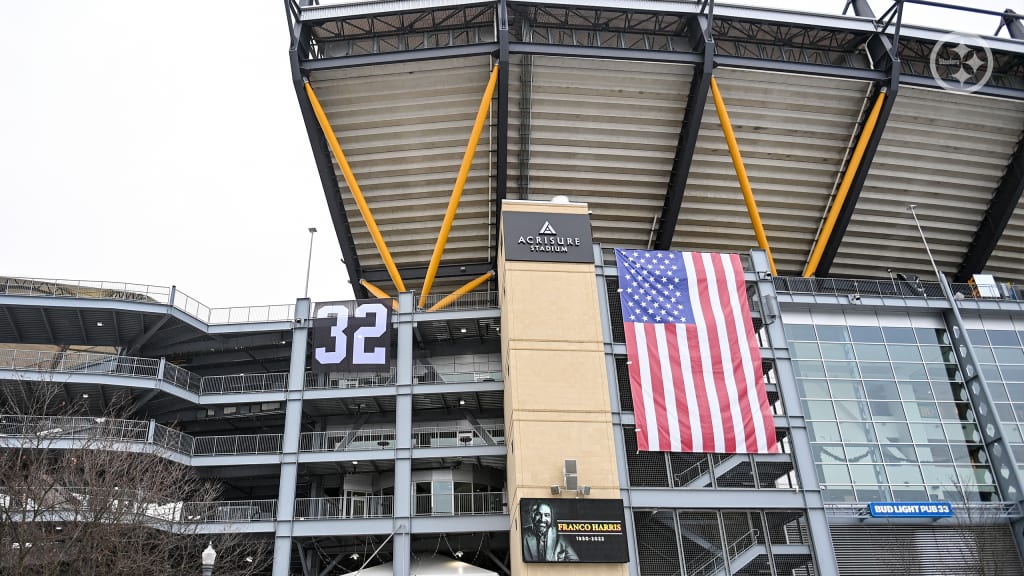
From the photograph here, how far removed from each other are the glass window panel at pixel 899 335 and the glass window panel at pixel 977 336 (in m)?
2.79

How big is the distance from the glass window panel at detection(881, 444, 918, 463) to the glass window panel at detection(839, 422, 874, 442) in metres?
0.72

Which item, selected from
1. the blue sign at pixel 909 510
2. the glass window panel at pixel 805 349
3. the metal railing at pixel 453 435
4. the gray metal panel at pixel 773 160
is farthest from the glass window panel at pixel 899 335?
the metal railing at pixel 453 435

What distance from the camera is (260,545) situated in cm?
3281

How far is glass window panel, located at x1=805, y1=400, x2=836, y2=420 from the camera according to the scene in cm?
3300

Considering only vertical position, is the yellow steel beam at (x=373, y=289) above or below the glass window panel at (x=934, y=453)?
above

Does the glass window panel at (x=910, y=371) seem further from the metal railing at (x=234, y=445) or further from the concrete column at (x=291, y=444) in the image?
the metal railing at (x=234, y=445)

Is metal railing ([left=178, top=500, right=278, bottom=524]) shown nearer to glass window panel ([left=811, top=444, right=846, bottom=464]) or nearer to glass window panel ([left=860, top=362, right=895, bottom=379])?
glass window panel ([left=811, top=444, right=846, bottom=464])

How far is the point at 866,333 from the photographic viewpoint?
35.8 meters

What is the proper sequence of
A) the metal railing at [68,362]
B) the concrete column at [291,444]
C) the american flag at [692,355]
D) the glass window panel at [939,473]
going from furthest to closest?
the metal railing at [68,362], the glass window panel at [939,473], the concrete column at [291,444], the american flag at [692,355]

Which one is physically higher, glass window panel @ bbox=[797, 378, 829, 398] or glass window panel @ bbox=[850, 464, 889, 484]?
glass window panel @ bbox=[797, 378, 829, 398]

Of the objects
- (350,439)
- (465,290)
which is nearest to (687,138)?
(465,290)

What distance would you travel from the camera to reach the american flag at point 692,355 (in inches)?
1189

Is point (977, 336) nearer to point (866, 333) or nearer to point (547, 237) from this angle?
point (866, 333)

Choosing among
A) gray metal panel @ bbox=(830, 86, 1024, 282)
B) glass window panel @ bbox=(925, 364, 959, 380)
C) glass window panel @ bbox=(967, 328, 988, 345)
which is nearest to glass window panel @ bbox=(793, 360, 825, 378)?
glass window panel @ bbox=(925, 364, 959, 380)
